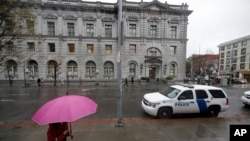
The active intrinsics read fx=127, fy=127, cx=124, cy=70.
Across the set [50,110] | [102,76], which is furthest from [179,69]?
[50,110]

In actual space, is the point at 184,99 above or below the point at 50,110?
below

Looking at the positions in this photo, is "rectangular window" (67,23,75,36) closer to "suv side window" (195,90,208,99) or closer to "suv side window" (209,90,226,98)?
"suv side window" (195,90,208,99)

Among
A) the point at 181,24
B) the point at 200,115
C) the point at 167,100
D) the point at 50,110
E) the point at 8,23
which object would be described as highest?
the point at 181,24

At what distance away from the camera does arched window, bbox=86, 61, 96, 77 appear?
95.5 ft

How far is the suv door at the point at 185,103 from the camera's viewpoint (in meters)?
6.59

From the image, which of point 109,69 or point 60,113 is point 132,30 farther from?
point 60,113

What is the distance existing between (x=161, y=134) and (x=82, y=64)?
26387 millimetres

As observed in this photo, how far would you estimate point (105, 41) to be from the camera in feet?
96.2

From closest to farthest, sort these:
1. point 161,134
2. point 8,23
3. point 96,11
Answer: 1. point 161,134
2. point 8,23
3. point 96,11

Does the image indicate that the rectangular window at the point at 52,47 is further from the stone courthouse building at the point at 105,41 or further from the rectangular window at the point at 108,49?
the rectangular window at the point at 108,49

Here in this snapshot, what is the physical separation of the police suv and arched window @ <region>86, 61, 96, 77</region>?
2369 centimetres

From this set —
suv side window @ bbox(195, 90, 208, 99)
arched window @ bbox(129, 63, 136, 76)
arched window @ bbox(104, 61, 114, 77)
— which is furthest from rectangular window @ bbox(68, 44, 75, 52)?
suv side window @ bbox(195, 90, 208, 99)

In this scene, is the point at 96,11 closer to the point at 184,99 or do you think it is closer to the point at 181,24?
the point at 181,24

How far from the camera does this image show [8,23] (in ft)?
20.4
